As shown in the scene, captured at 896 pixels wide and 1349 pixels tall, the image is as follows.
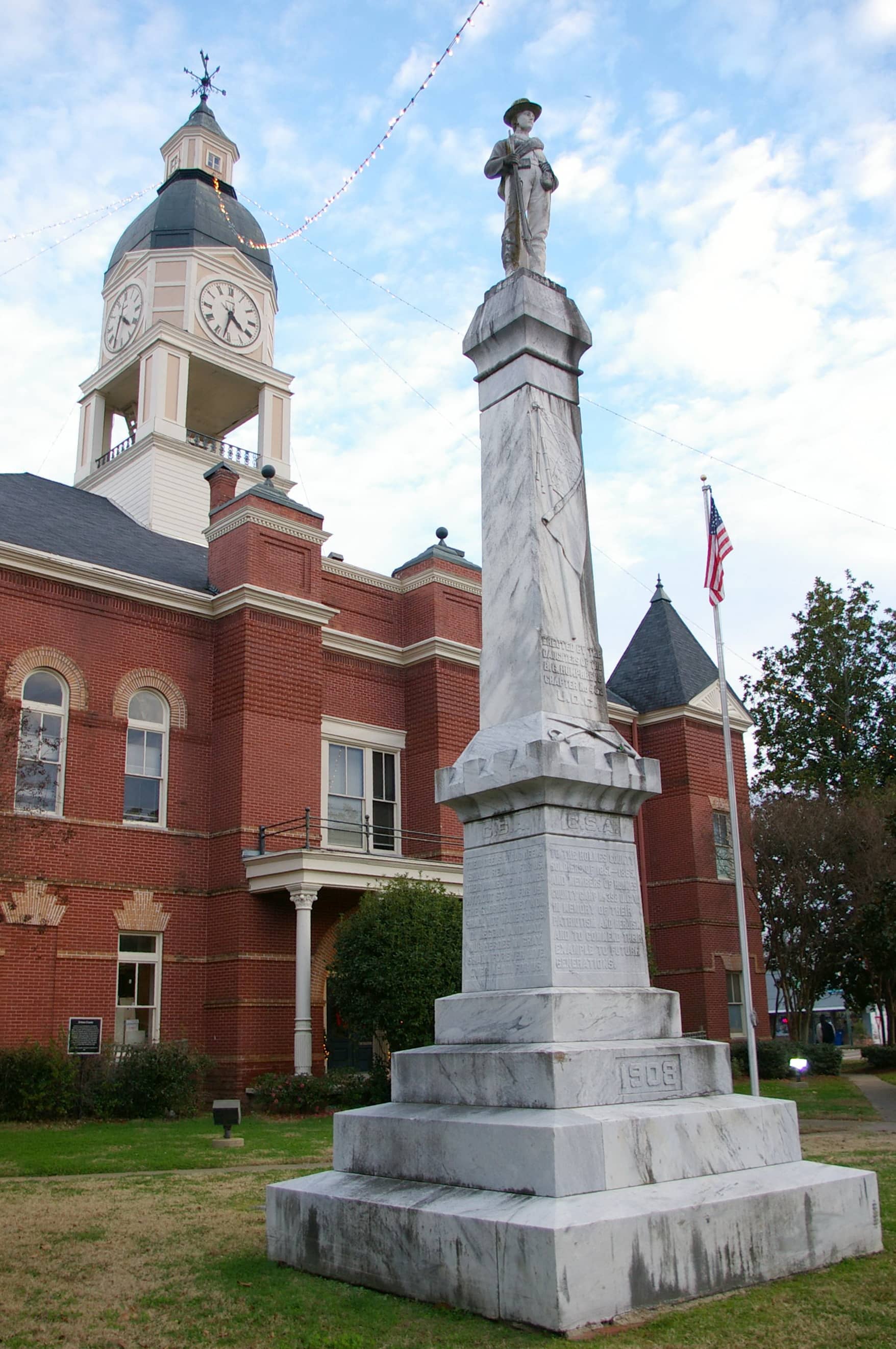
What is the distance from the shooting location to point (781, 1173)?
6.39 meters

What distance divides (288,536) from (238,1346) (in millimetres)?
19513

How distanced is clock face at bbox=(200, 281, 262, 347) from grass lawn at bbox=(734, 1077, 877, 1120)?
76.7 feet

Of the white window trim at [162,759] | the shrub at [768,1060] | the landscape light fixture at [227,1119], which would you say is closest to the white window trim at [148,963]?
the white window trim at [162,759]

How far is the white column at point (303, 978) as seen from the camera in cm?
1994

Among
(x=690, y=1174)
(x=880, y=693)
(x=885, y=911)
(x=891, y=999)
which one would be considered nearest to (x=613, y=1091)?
(x=690, y=1174)

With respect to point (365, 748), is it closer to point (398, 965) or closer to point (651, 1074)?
point (398, 965)

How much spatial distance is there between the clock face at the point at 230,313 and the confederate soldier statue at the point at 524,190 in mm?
24923

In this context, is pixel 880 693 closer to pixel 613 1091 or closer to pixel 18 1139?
pixel 18 1139

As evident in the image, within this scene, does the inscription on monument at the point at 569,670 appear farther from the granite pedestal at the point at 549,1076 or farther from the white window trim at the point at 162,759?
the white window trim at the point at 162,759

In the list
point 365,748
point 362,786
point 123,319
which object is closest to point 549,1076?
point 362,786

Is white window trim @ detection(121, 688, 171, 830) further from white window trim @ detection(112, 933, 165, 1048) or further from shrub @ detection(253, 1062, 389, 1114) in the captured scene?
shrub @ detection(253, 1062, 389, 1114)

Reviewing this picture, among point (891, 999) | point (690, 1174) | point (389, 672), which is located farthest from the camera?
point (891, 999)

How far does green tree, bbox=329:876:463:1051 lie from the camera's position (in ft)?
61.2

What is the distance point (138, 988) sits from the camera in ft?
67.3
